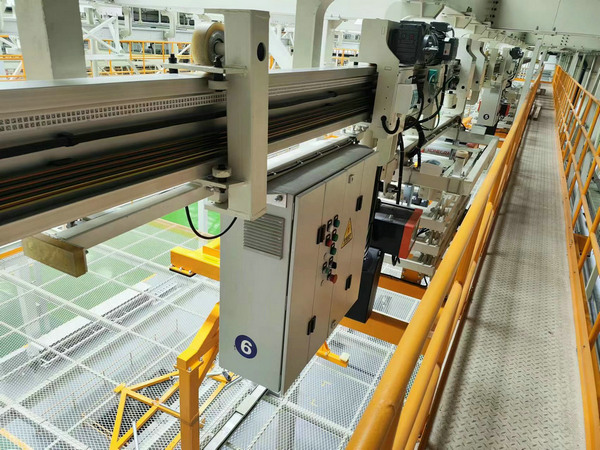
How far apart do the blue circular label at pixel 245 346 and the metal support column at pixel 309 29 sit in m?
1.89

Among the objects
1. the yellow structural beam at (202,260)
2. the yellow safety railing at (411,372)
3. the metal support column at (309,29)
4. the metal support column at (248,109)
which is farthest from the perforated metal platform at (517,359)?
the yellow structural beam at (202,260)

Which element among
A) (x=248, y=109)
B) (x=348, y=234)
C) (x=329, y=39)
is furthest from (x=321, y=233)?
(x=329, y=39)

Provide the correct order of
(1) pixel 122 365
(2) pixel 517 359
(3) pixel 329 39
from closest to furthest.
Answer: (2) pixel 517 359 < (3) pixel 329 39 < (1) pixel 122 365

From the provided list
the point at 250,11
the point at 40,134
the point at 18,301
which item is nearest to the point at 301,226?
the point at 250,11

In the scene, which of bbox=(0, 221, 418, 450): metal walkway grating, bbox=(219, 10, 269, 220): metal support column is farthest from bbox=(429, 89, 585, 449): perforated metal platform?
bbox=(0, 221, 418, 450): metal walkway grating

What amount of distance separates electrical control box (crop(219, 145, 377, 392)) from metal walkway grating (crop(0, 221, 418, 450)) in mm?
4084

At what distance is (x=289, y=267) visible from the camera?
89.1 inches

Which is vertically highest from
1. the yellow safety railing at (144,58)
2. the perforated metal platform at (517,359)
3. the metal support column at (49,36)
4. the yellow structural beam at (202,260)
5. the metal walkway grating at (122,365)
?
the metal support column at (49,36)

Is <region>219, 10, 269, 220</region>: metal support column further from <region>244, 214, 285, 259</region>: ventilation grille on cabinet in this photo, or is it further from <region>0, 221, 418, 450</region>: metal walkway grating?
<region>0, 221, 418, 450</region>: metal walkway grating

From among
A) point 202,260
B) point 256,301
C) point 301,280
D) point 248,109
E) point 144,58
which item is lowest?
point 202,260

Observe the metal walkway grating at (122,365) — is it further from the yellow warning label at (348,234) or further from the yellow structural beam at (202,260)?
the yellow warning label at (348,234)

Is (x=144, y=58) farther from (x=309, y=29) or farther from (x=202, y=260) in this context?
(x=309, y=29)

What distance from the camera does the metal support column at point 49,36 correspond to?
1321 millimetres

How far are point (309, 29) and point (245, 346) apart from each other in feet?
6.92
